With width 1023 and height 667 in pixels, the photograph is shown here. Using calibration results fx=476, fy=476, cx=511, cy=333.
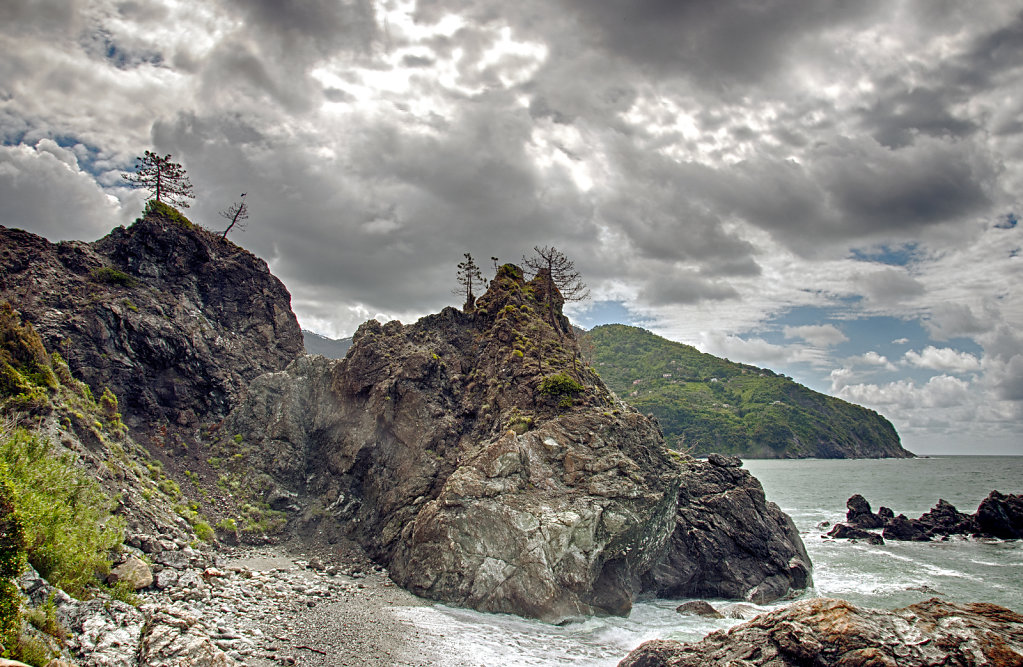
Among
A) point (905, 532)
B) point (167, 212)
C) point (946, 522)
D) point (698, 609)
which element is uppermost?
point (167, 212)

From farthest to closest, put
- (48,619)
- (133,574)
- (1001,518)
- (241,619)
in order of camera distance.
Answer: (1001,518)
(241,619)
(133,574)
(48,619)

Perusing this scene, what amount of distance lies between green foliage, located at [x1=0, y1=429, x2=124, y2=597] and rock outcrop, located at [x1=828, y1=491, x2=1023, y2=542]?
64.2 metres

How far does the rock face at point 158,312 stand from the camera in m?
34.4

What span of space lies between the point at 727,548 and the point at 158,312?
158 ft

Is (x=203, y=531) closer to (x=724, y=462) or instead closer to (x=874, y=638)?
(x=874, y=638)

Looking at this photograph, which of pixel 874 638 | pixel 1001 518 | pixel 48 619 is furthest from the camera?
pixel 1001 518

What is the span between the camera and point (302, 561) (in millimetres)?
30016

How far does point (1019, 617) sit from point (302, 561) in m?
32.6

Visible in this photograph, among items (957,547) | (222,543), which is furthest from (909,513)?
(222,543)

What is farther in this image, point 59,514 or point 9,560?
point 59,514

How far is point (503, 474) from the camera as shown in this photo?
2867 centimetres

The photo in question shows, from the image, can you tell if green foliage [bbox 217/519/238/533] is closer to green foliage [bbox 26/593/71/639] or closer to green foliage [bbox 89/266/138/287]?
green foliage [bbox 26/593/71/639]

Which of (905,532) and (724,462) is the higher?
(724,462)

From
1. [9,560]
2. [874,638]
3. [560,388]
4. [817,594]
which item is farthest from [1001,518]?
[9,560]
